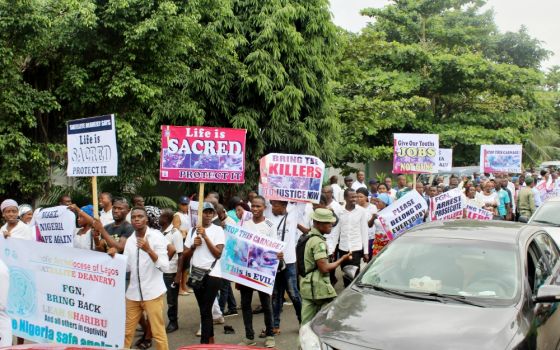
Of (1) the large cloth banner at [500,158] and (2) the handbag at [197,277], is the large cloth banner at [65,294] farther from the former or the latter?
(1) the large cloth banner at [500,158]

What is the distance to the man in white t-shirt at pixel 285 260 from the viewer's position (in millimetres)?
7562

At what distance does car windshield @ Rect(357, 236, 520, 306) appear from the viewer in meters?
4.77

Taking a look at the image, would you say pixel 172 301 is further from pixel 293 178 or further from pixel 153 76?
pixel 153 76

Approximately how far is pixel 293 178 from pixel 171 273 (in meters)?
2.14

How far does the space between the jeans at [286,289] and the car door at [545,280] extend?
299 centimetres

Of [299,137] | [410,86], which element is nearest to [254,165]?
[299,137]

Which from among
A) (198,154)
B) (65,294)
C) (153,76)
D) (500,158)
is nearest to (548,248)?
(198,154)

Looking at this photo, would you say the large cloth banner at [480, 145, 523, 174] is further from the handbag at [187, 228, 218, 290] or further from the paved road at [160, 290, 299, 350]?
the handbag at [187, 228, 218, 290]

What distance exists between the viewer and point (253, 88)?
15477 millimetres

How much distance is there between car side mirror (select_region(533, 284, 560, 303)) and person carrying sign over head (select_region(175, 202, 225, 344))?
11.3 feet

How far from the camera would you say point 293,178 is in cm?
830

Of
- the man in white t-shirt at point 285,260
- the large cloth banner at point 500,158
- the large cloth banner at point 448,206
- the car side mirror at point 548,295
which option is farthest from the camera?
the large cloth banner at point 500,158

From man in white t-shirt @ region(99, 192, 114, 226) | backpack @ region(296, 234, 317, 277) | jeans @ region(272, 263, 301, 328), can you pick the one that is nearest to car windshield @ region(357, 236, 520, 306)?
backpack @ region(296, 234, 317, 277)

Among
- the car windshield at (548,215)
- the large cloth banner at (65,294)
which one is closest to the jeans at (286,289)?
the large cloth banner at (65,294)
